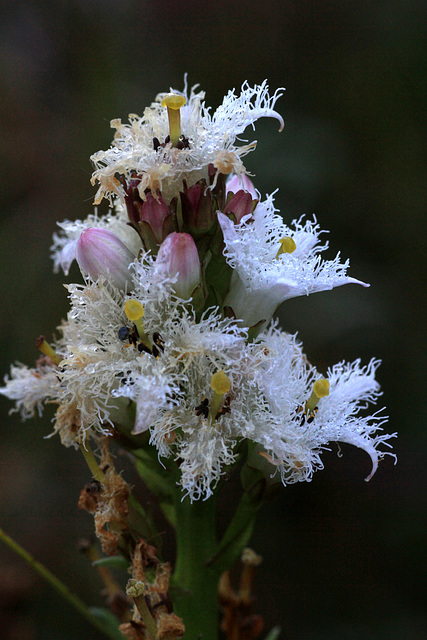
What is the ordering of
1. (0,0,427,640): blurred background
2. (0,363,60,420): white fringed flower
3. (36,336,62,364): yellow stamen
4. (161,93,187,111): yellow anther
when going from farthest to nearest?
(0,0,427,640): blurred background < (0,363,60,420): white fringed flower < (36,336,62,364): yellow stamen < (161,93,187,111): yellow anther

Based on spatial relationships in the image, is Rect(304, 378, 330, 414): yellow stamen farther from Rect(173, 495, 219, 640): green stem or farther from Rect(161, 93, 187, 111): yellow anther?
Rect(161, 93, 187, 111): yellow anther

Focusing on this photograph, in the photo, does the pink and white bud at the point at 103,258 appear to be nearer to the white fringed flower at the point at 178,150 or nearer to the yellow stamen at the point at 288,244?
the white fringed flower at the point at 178,150

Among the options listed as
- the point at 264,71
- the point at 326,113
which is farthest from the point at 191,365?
the point at 264,71

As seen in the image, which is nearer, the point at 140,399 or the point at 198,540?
the point at 140,399

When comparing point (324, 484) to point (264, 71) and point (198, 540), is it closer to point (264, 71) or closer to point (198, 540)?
point (198, 540)

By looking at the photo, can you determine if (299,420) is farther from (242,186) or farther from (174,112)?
(174,112)

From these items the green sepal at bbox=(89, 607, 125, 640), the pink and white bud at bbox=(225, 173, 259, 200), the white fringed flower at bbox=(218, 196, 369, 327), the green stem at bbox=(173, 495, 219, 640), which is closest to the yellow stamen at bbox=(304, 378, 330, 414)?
the white fringed flower at bbox=(218, 196, 369, 327)
